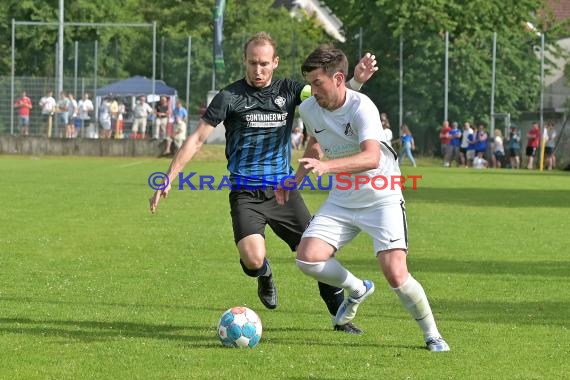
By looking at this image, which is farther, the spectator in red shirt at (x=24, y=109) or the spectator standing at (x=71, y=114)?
the spectator in red shirt at (x=24, y=109)

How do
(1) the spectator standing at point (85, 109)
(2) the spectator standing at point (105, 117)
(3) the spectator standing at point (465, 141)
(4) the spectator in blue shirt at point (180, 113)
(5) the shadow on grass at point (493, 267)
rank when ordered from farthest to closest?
(1) the spectator standing at point (85, 109) → (2) the spectator standing at point (105, 117) → (3) the spectator standing at point (465, 141) → (4) the spectator in blue shirt at point (180, 113) → (5) the shadow on grass at point (493, 267)

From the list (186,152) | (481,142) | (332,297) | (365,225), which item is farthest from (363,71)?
(481,142)

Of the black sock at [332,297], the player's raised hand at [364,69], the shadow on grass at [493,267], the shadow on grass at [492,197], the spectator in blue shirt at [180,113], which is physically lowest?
the shadow on grass at [492,197]

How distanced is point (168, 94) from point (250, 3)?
2772 centimetres

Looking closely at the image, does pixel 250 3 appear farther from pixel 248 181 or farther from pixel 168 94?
pixel 248 181

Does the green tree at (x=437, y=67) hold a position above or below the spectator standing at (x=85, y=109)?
above

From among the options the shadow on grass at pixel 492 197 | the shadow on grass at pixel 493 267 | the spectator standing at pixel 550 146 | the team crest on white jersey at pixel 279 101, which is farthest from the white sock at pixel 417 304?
the spectator standing at pixel 550 146

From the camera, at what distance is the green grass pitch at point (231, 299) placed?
26.6 feet

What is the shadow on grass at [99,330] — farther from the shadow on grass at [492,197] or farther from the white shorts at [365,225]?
the shadow on grass at [492,197]

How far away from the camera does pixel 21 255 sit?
48.9 feet

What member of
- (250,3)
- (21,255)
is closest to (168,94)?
(250,3)

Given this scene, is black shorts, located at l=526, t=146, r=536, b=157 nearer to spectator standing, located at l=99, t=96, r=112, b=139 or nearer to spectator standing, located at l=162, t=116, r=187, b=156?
spectator standing, located at l=162, t=116, r=187, b=156

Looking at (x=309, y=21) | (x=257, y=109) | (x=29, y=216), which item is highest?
(x=309, y=21)

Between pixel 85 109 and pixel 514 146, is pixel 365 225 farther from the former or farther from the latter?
pixel 85 109
